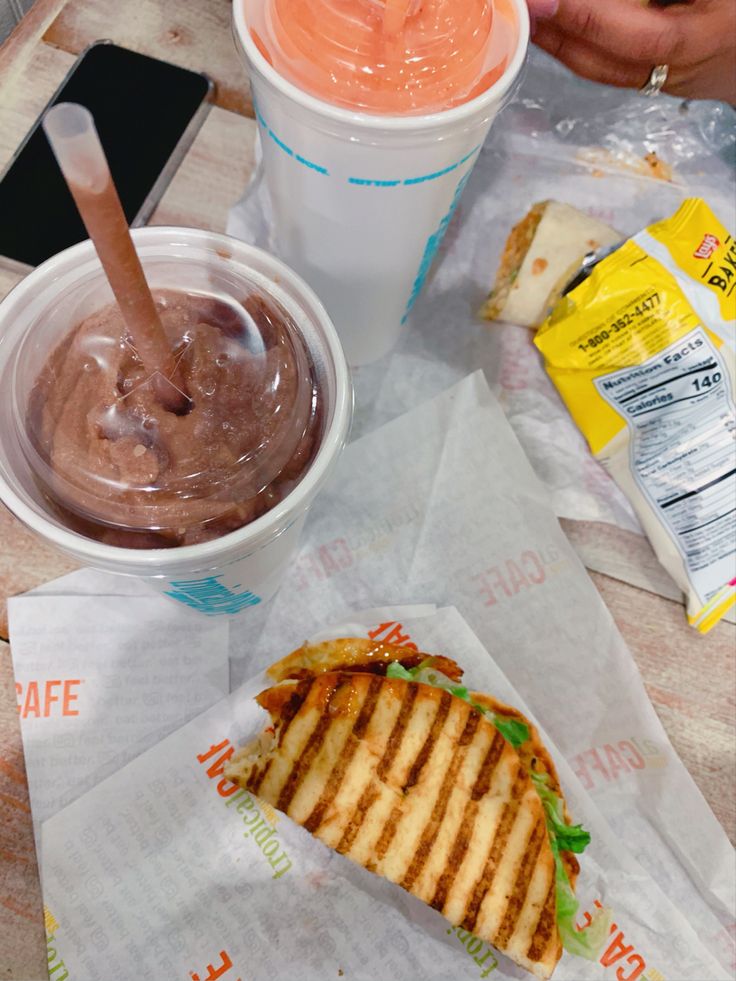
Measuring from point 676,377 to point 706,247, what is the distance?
0.21m

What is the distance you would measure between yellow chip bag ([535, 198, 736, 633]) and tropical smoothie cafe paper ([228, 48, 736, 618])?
0.08 m

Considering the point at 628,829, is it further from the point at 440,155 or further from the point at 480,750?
the point at 440,155

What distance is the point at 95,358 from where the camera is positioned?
0.76 metres

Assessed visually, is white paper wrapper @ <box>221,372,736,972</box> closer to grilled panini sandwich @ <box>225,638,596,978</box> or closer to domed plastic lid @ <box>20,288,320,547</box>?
grilled panini sandwich @ <box>225,638,596,978</box>

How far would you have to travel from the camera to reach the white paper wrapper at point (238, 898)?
0.94m

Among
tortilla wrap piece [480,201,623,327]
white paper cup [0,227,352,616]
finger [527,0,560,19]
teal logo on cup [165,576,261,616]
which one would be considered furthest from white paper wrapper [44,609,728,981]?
finger [527,0,560,19]

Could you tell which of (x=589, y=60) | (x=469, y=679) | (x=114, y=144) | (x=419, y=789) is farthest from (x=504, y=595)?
(x=114, y=144)

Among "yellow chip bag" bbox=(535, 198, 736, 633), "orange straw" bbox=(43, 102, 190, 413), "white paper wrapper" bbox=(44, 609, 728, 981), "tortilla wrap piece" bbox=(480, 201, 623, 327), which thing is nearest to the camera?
"orange straw" bbox=(43, 102, 190, 413)

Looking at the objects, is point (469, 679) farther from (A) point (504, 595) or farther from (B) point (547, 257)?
(B) point (547, 257)

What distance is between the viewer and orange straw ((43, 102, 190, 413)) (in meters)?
0.48

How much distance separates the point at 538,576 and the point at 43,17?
4.39ft

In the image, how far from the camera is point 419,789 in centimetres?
103

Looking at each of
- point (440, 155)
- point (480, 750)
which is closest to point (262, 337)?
point (440, 155)

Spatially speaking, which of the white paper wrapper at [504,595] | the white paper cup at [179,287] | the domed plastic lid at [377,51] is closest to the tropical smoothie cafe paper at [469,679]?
the white paper wrapper at [504,595]
